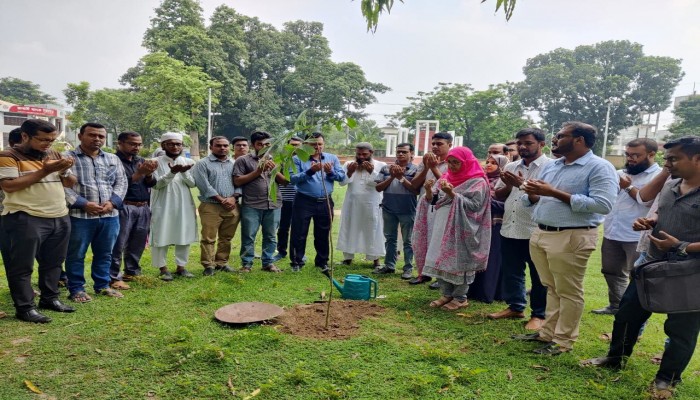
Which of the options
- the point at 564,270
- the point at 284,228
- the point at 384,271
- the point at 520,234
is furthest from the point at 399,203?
the point at 564,270

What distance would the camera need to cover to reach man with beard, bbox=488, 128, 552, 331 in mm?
4359

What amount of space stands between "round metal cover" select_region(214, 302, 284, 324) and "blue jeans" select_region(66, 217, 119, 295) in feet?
5.14

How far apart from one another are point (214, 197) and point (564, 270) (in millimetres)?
4270

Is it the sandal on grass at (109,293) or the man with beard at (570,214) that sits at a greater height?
the man with beard at (570,214)

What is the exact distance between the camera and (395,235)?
6.64m

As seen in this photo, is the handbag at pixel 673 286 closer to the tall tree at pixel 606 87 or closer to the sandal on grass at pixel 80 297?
the sandal on grass at pixel 80 297

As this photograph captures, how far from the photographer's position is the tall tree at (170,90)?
29.0 metres

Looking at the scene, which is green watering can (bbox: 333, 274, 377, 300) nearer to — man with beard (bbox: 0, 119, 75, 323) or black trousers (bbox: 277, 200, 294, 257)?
black trousers (bbox: 277, 200, 294, 257)

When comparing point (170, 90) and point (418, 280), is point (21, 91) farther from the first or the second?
point (418, 280)

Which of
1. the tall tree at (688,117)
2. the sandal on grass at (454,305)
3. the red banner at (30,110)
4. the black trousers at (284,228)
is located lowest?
the sandal on grass at (454,305)

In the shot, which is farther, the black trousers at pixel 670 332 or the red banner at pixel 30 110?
the red banner at pixel 30 110

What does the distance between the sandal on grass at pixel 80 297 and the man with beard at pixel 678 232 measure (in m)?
5.15

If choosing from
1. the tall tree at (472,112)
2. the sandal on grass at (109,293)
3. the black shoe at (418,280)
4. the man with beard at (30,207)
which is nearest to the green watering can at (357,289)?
the black shoe at (418,280)

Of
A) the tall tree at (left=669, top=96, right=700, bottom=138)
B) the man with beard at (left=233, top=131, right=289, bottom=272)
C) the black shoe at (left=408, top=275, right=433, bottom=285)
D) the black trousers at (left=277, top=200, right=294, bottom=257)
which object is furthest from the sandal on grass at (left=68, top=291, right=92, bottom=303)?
the tall tree at (left=669, top=96, right=700, bottom=138)
